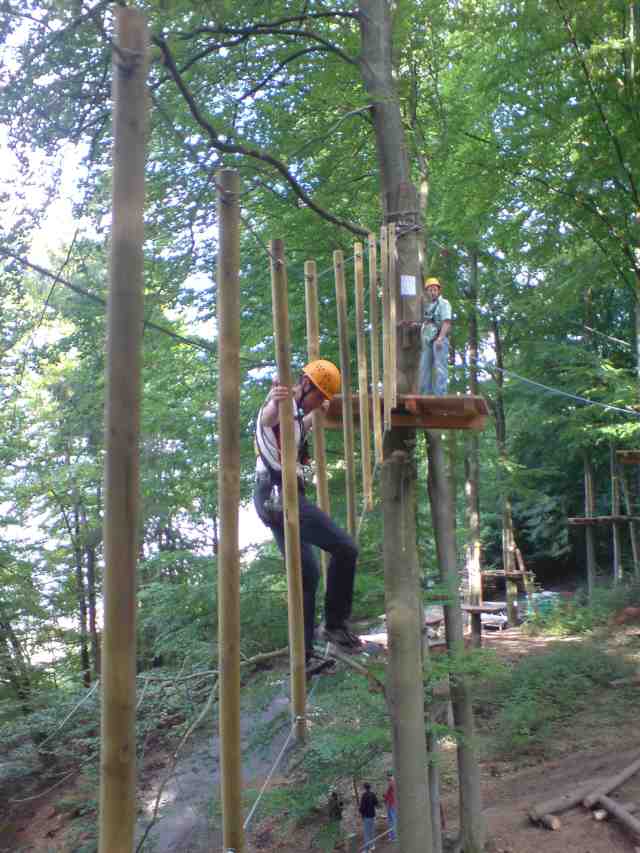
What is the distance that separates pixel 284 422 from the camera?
3732 millimetres

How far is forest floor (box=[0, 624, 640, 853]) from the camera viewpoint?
8.23 meters

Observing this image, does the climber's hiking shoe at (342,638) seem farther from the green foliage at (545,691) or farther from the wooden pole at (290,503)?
the green foliage at (545,691)

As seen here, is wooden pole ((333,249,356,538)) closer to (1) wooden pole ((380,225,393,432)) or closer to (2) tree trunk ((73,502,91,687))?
(1) wooden pole ((380,225,393,432))

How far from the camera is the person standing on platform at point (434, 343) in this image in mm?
6449

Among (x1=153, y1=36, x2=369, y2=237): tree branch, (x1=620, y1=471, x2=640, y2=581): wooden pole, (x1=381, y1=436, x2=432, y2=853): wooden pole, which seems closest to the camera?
(x1=153, y1=36, x2=369, y2=237): tree branch

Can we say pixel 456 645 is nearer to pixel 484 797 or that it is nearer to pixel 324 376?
pixel 484 797

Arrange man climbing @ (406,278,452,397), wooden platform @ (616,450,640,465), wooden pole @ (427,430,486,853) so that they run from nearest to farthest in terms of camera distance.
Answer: man climbing @ (406,278,452,397)
wooden platform @ (616,450,640,465)
wooden pole @ (427,430,486,853)

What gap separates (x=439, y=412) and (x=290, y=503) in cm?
205

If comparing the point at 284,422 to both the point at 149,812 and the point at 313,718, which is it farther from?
the point at 149,812

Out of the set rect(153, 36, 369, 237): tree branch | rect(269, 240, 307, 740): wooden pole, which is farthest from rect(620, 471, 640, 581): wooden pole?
rect(269, 240, 307, 740): wooden pole

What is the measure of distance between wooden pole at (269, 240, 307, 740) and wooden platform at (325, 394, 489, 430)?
1727 millimetres

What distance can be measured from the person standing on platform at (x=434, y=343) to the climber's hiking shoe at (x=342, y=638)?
219 centimetres

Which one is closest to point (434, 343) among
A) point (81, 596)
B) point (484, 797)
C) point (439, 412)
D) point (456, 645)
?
point (439, 412)

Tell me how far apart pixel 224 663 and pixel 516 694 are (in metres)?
10.8
